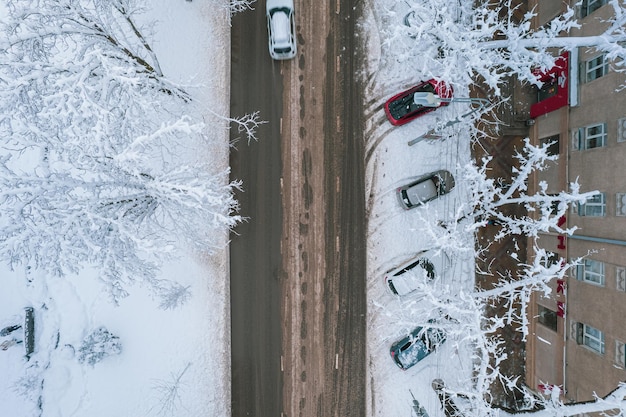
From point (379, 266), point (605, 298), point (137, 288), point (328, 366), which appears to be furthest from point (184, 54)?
point (605, 298)

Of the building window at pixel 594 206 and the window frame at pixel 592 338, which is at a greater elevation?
the building window at pixel 594 206

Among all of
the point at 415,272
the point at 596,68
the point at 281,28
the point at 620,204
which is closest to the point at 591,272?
the point at 620,204

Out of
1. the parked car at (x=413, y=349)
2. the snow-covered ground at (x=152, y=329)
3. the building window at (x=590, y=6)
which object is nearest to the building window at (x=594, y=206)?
the building window at (x=590, y=6)

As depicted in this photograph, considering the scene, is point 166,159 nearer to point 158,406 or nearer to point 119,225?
point 119,225

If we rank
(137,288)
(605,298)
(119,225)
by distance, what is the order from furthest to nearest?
(137,288)
(605,298)
(119,225)

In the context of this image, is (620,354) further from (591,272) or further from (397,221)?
(397,221)

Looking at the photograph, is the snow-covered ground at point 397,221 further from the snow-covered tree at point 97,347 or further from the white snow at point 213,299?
the snow-covered tree at point 97,347

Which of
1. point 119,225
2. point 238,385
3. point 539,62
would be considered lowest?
point 238,385
